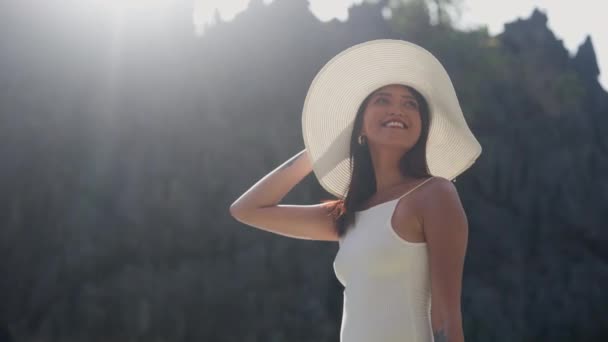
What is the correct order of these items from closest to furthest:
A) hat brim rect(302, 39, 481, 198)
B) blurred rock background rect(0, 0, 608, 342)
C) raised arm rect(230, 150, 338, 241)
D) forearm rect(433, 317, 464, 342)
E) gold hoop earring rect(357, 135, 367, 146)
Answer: forearm rect(433, 317, 464, 342), hat brim rect(302, 39, 481, 198), gold hoop earring rect(357, 135, 367, 146), raised arm rect(230, 150, 338, 241), blurred rock background rect(0, 0, 608, 342)

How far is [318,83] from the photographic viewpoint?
9.25 feet

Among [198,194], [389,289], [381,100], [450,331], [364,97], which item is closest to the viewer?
[450,331]

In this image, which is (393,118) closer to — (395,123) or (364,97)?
(395,123)

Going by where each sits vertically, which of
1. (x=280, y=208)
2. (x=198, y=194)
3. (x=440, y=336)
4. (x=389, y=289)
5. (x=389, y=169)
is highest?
(x=198, y=194)

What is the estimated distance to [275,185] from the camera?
288 cm

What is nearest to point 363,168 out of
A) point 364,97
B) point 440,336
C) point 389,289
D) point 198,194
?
point 364,97

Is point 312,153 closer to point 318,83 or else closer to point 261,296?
point 318,83

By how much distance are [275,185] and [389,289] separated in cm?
87

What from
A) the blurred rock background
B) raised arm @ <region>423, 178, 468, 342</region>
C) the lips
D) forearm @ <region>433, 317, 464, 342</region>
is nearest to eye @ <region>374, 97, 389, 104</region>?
the lips

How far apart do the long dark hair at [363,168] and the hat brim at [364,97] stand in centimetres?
5

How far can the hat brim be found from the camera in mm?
2494

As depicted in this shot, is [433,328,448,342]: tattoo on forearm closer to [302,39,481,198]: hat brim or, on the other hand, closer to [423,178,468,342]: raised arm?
[423,178,468,342]: raised arm

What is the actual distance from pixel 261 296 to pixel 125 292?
393 cm

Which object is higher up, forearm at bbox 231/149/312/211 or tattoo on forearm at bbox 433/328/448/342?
forearm at bbox 231/149/312/211
